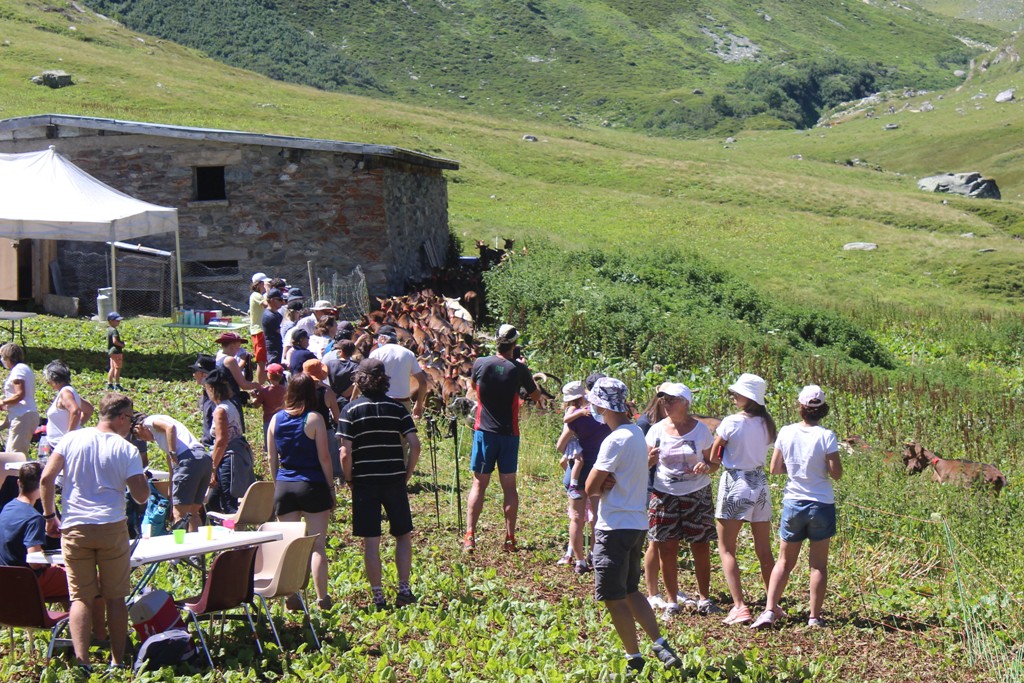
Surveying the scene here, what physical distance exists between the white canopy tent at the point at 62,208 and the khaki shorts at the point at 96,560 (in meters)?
10.6

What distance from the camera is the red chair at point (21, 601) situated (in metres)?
5.85

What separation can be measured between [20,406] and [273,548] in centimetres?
408

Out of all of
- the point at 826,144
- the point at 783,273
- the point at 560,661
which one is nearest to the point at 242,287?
the point at 560,661

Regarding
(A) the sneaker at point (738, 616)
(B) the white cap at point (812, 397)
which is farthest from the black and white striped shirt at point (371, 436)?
(B) the white cap at point (812, 397)

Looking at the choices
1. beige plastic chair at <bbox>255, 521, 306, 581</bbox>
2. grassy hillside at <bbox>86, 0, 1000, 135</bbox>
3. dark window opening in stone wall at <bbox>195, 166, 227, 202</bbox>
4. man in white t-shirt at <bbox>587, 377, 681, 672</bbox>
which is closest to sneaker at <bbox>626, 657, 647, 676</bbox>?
man in white t-shirt at <bbox>587, 377, 681, 672</bbox>

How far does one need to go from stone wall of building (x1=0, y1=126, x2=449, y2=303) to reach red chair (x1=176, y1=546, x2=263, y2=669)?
13791 millimetres

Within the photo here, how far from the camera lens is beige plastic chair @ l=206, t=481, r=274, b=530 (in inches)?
292

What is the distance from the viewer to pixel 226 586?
620cm

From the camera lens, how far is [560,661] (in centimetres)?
654

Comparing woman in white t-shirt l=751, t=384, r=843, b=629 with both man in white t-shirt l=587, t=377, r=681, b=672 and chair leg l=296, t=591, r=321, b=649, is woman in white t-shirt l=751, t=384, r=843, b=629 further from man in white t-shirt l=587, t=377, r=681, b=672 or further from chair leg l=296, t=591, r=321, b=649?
chair leg l=296, t=591, r=321, b=649

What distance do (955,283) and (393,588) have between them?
93.7 ft

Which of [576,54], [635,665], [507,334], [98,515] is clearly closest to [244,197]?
[507,334]

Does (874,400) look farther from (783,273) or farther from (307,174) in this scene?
(783,273)

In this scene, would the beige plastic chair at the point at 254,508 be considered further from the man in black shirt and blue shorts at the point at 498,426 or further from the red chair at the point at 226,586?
the man in black shirt and blue shorts at the point at 498,426
